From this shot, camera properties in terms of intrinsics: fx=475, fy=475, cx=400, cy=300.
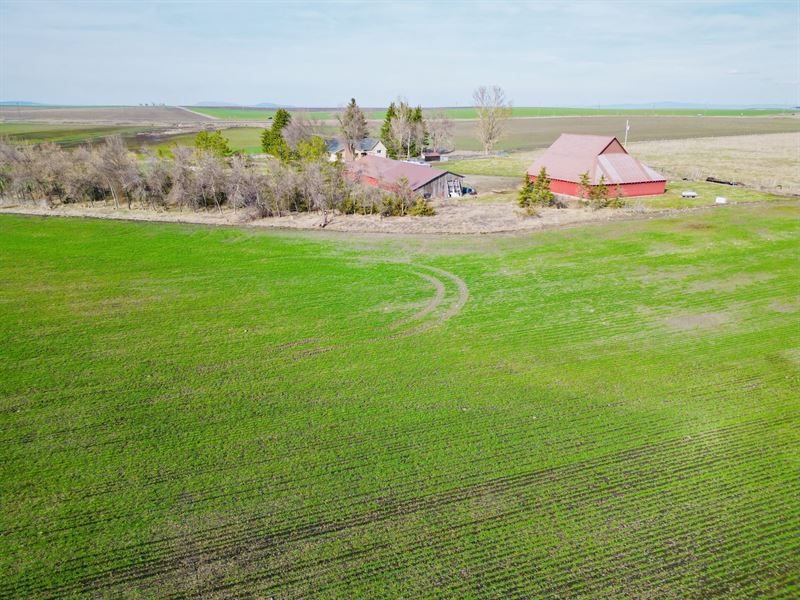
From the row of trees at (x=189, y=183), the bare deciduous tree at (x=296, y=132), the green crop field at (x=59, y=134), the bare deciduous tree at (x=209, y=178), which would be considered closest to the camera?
the row of trees at (x=189, y=183)

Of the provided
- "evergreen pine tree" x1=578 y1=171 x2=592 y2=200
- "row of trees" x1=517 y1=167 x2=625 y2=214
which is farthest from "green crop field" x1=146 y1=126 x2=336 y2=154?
"evergreen pine tree" x1=578 y1=171 x2=592 y2=200

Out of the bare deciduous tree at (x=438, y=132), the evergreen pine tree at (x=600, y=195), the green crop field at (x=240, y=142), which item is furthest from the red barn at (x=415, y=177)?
the bare deciduous tree at (x=438, y=132)

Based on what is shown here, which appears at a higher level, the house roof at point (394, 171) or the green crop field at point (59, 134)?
the green crop field at point (59, 134)

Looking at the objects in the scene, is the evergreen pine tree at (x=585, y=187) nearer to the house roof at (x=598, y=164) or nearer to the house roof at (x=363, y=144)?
the house roof at (x=598, y=164)

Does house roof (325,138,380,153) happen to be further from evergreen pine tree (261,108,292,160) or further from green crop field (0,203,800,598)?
green crop field (0,203,800,598)

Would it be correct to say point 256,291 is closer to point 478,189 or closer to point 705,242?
point 705,242

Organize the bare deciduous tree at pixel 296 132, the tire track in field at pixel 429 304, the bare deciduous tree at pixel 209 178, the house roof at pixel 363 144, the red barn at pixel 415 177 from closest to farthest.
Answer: the tire track in field at pixel 429 304
the bare deciduous tree at pixel 209 178
the red barn at pixel 415 177
the bare deciduous tree at pixel 296 132
the house roof at pixel 363 144
